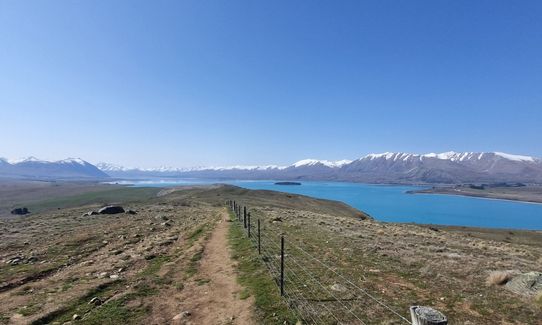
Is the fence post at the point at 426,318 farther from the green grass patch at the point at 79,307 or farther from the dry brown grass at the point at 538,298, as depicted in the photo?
the green grass patch at the point at 79,307

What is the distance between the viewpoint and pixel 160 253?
938 inches

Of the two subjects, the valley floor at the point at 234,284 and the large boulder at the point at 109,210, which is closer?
the valley floor at the point at 234,284

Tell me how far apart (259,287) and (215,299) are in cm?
197

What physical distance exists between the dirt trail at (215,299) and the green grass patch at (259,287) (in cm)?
37

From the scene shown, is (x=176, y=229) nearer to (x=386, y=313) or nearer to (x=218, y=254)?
(x=218, y=254)

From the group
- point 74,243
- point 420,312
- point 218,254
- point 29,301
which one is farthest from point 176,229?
point 420,312

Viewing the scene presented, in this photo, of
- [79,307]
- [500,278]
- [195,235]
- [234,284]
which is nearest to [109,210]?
[195,235]

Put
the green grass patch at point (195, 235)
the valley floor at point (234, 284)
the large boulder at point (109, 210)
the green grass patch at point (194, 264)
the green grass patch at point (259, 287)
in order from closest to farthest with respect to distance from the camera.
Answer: the green grass patch at point (259, 287) < the valley floor at point (234, 284) < the green grass patch at point (194, 264) < the green grass patch at point (195, 235) < the large boulder at point (109, 210)

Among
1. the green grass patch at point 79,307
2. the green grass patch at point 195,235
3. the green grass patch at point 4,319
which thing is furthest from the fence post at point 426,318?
the green grass patch at point 195,235

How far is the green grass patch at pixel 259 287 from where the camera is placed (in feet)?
38.8

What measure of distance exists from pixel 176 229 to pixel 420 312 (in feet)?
108

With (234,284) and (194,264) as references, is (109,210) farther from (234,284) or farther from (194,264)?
(234,284)

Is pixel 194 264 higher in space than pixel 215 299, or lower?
lower

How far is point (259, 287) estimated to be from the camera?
14938 millimetres
